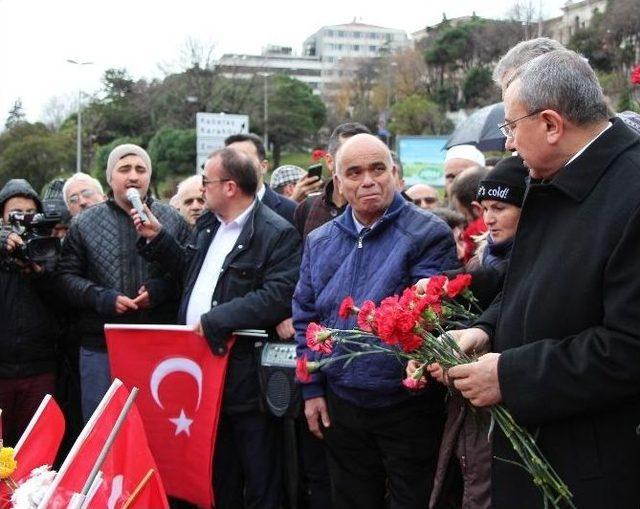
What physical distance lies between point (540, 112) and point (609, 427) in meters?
0.86

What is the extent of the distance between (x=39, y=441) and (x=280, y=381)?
1634 millimetres

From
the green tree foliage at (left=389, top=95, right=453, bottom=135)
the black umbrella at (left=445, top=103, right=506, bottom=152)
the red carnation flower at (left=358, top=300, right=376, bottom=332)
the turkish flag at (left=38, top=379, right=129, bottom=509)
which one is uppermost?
the green tree foliage at (left=389, top=95, right=453, bottom=135)

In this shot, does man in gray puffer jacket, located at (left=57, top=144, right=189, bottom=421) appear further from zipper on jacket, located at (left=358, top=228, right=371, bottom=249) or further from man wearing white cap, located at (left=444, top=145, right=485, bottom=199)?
man wearing white cap, located at (left=444, top=145, right=485, bottom=199)

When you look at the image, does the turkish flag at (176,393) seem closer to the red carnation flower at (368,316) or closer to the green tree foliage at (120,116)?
the red carnation flower at (368,316)

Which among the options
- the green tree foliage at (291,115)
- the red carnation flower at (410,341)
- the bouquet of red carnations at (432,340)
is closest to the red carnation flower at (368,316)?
the bouquet of red carnations at (432,340)

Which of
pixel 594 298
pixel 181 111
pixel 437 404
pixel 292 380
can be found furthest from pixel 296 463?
pixel 181 111

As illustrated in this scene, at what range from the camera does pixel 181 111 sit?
155 feet

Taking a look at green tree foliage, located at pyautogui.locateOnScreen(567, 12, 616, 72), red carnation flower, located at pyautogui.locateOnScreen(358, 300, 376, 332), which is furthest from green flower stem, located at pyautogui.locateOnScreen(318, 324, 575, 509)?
green tree foliage, located at pyautogui.locateOnScreen(567, 12, 616, 72)

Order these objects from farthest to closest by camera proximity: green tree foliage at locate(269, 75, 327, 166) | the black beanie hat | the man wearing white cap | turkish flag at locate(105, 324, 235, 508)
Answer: green tree foliage at locate(269, 75, 327, 166) → the man wearing white cap → turkish flag at locate(105, 324, 235, 508) → the black beanie hat

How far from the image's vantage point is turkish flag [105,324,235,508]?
13.5ft

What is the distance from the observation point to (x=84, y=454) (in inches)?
80.3

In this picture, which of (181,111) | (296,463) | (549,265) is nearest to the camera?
(549,265)

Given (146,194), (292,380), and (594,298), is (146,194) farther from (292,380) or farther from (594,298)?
(594,298)

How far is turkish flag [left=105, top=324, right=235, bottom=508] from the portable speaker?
0.25 m
